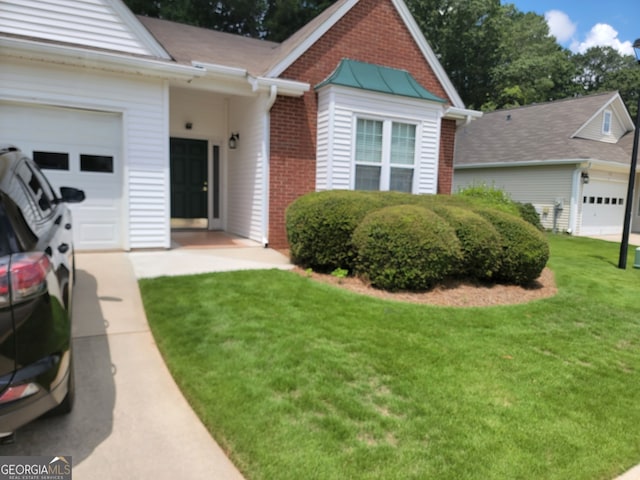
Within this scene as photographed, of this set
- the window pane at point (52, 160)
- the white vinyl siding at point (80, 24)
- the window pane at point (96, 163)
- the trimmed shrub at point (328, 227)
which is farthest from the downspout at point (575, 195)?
the window pane at point (52, 160)

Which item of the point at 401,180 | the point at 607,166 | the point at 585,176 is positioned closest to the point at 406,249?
the point at 401,180

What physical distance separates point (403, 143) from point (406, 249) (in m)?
4.77

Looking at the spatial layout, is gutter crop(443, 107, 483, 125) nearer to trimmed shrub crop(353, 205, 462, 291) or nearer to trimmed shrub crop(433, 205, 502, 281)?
trimmed shrub crop(433, 205, 502, 281)

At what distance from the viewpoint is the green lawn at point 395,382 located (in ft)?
8.61

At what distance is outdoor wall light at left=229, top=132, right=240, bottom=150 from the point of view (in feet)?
34.5

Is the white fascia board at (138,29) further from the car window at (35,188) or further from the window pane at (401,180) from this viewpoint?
the window pane at (401,180)

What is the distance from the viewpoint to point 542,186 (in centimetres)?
1877

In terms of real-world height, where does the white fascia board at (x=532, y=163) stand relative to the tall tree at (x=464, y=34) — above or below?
below

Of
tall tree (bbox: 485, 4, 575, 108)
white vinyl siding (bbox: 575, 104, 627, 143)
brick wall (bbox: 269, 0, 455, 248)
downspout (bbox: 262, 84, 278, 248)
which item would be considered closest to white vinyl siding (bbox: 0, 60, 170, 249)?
downspout (bbox: 262, 84, 278, 248)

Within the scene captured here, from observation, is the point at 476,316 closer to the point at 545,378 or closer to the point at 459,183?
the point at 545,378

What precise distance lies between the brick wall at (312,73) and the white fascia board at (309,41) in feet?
0.32

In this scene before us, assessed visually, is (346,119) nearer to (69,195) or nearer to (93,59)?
(93,59)

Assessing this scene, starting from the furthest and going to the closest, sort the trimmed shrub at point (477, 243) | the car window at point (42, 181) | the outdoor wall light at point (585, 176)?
the outdoor wall light at point (585, 176)
the trimmed shrub at point (477, 243)
the car window at point (42, 181)

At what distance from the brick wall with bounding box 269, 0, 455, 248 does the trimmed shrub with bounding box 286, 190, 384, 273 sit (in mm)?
2179
